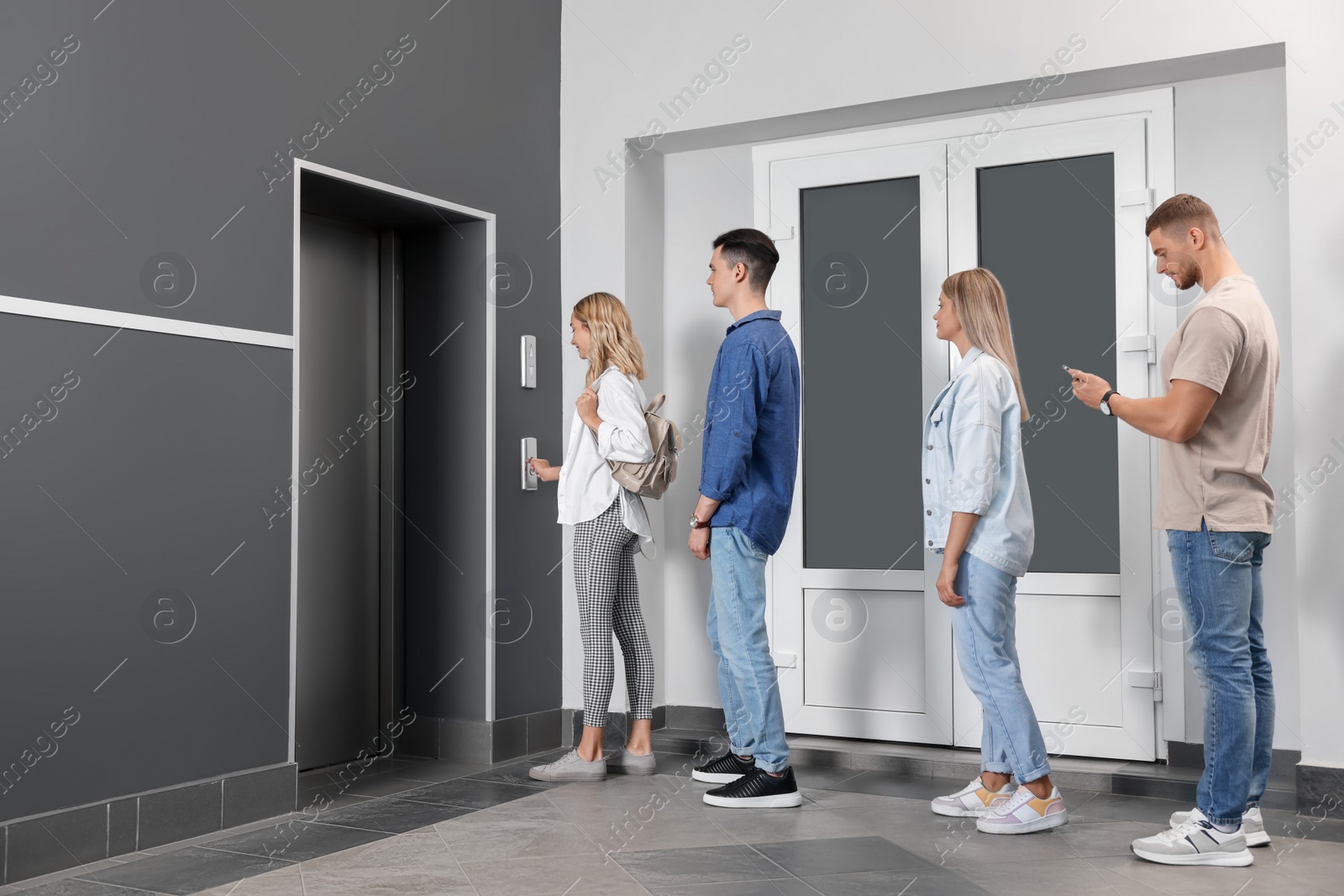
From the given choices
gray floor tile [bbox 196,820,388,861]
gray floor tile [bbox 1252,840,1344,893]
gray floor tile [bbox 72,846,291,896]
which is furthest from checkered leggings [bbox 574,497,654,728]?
gray floor tile [bbox 1252,840,1344,893]

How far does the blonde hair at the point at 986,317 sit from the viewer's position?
3273mm

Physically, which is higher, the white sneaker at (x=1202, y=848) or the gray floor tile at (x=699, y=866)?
the white sneaker at (x=1202, y=848)

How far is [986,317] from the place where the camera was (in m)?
3.29

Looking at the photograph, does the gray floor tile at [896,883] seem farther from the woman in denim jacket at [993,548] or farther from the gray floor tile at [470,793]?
the gray floor tile at [470,793]

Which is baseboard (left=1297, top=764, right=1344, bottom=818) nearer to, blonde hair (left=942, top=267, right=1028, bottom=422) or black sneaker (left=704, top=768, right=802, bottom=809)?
blonde hair (left=942, top=267, right=1028, bottom=422)

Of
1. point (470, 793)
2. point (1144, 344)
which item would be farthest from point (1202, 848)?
point (470, 793)

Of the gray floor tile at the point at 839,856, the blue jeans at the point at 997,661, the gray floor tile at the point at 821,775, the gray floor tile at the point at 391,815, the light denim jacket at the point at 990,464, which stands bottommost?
the gray floor tile at the point at 821,775

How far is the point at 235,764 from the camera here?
332 cm

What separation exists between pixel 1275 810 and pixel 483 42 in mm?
3675

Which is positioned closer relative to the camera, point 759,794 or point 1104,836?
point 1104,836

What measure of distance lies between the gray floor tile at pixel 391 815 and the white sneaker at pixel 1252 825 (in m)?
1.96

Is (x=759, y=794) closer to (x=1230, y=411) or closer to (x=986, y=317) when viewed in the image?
(x=986, y=317)

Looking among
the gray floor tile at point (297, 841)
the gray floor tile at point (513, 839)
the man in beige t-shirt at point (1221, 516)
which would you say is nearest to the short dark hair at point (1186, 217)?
the man in beige t-shirt at point (1221, 516)

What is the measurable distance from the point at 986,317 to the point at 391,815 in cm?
223
